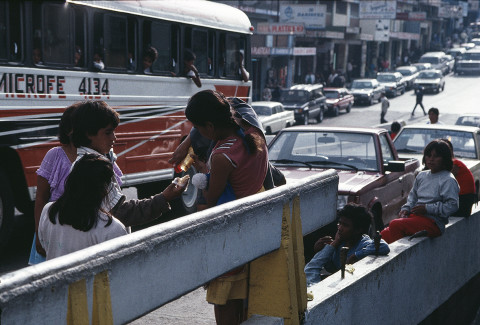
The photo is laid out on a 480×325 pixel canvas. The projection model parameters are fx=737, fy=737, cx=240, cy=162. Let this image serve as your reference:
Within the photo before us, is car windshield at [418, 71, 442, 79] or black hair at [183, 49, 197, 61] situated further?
car windshield at [418, 71, 442, 79]

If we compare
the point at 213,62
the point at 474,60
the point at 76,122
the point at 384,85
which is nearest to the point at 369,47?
the point at 474,60

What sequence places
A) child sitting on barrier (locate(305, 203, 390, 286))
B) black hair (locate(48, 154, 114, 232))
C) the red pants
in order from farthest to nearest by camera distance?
the red pants, child sitting on barrier (locate(305, 203, 390, 286)), black hair (locate(48, 154, 114, 232))

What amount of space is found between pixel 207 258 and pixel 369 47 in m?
72.8

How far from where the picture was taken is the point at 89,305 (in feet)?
7.04

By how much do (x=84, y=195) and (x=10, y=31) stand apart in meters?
5.88

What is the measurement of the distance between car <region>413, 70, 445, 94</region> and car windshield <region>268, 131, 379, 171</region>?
45392 millimetres

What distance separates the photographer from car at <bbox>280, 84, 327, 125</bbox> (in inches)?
1356

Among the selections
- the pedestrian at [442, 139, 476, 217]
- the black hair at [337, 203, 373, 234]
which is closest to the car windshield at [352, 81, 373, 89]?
the pedestrian at [442, 139, 476, 217]

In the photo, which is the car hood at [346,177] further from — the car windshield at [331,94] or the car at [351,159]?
the car windshield at [331,94]

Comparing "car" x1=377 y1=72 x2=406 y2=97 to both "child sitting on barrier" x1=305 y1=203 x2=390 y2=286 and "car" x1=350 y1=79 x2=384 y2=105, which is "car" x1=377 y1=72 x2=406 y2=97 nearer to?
"car" x1=350 y1=79 x2=384 y2=105

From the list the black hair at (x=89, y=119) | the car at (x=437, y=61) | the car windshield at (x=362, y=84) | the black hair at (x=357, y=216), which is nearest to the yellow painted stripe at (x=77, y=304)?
the black hair at (x=89, y=119)

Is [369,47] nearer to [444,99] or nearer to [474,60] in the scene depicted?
[474,60]

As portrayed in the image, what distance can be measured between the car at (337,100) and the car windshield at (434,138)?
88.8 feet

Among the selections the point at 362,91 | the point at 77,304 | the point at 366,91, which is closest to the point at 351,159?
the point at 77,304
